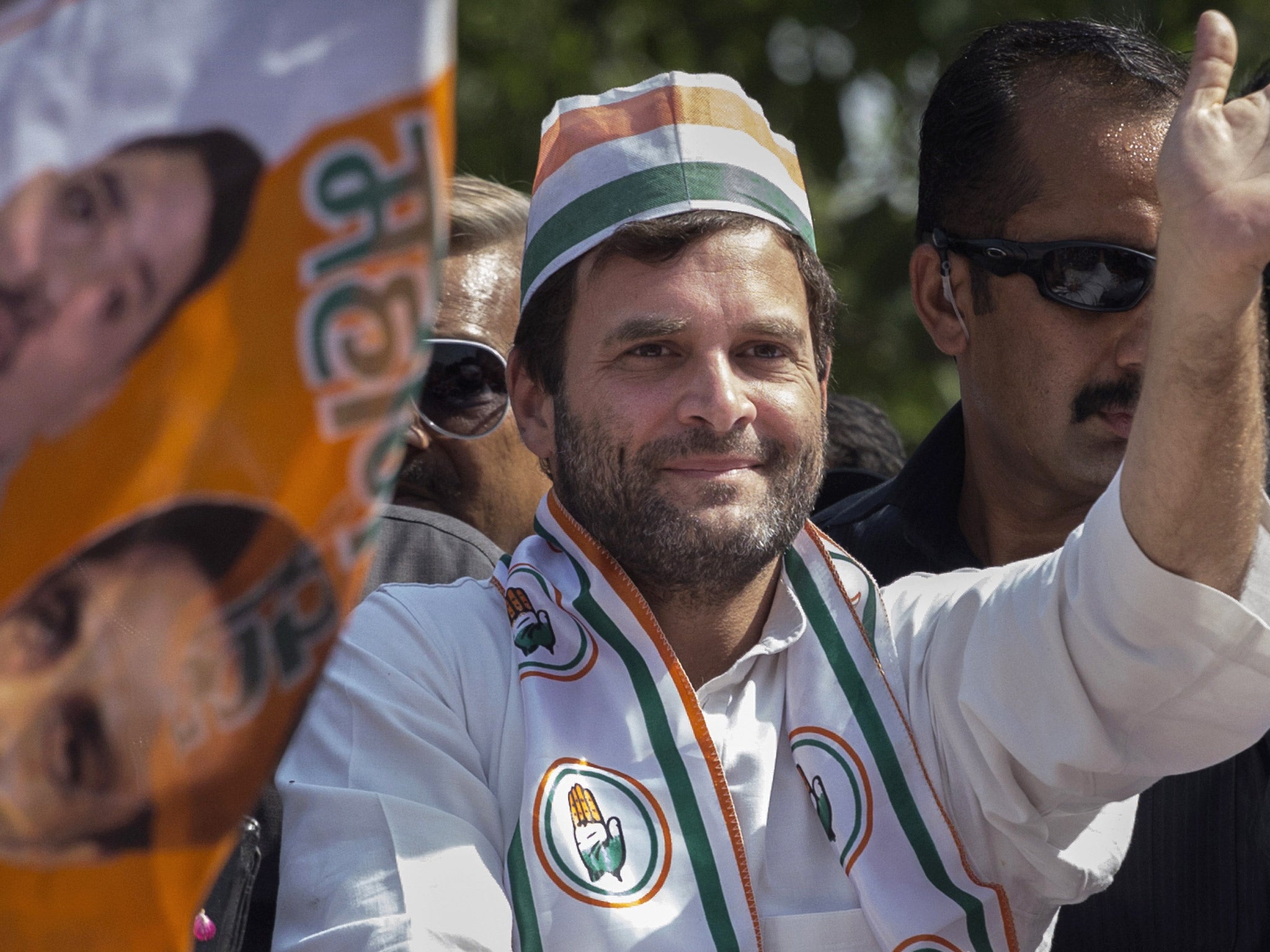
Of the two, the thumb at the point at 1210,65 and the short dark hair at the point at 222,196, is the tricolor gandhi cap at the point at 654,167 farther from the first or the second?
the short dark hair at the point at 222,196

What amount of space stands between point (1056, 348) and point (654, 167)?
2.80 ft

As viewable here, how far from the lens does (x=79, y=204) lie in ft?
3.70

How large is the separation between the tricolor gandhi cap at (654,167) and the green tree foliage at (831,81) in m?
3.17

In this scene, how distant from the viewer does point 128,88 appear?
113 centimetres

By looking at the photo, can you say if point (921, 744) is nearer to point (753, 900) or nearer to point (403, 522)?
point (753, 900)

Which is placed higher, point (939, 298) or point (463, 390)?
point (939, 298)

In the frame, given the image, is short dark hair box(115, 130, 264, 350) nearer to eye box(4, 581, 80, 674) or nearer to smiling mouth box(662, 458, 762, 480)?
eye box(4, 581, 80, 674)

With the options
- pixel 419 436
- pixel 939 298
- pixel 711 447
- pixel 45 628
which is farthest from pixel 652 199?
pixel 45 628

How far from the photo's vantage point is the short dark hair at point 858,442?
14.1 feet

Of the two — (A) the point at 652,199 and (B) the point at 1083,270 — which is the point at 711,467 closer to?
(A) the point at 652,199

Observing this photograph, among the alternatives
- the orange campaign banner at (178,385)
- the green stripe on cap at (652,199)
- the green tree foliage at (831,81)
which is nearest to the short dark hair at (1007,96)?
the green stripe on cap at (652,199)

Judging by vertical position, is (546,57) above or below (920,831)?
below

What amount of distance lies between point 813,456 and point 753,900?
706 millimetres

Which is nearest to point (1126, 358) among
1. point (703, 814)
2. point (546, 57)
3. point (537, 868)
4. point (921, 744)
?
point (921, 744)
